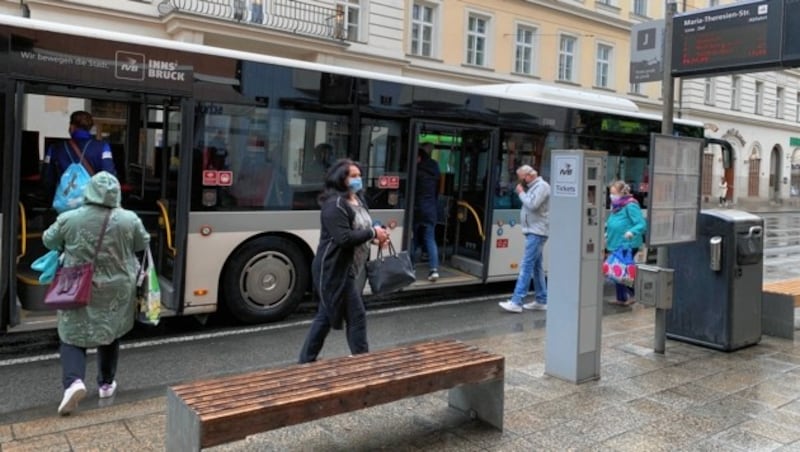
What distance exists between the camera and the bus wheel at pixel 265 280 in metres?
7.14

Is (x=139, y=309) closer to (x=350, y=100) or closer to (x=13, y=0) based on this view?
(x=350, y=100)

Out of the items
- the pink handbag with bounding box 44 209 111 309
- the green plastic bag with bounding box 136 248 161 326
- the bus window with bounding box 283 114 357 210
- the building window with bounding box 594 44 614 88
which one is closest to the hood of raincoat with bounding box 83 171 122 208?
the pink handbag with bounding box 44 209 111 309

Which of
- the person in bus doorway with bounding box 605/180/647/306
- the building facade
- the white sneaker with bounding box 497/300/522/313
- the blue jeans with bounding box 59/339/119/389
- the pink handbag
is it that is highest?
the building facade

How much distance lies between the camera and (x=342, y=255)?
495cm

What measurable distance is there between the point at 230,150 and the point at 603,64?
27.4 m

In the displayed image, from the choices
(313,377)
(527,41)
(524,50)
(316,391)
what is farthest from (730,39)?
(527,41)

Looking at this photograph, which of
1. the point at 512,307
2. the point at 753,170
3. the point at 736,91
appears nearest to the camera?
the point at 512,307

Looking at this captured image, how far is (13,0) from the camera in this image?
642 inches

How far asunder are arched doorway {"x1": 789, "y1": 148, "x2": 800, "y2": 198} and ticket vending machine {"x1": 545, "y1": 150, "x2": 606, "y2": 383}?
4492 cm

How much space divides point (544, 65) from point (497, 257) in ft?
67.5

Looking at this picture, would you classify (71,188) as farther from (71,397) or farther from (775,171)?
(775,171)

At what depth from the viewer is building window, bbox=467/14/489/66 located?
25891mm

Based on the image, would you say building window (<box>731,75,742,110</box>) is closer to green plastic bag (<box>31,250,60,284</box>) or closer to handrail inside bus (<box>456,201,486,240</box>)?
handrail inside bus (<box>456,201,486,240</box>)

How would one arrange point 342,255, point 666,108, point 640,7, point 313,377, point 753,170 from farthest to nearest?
point 753,170 < point 640,7 < point 666,108 < point 342,255 < point 313,377
